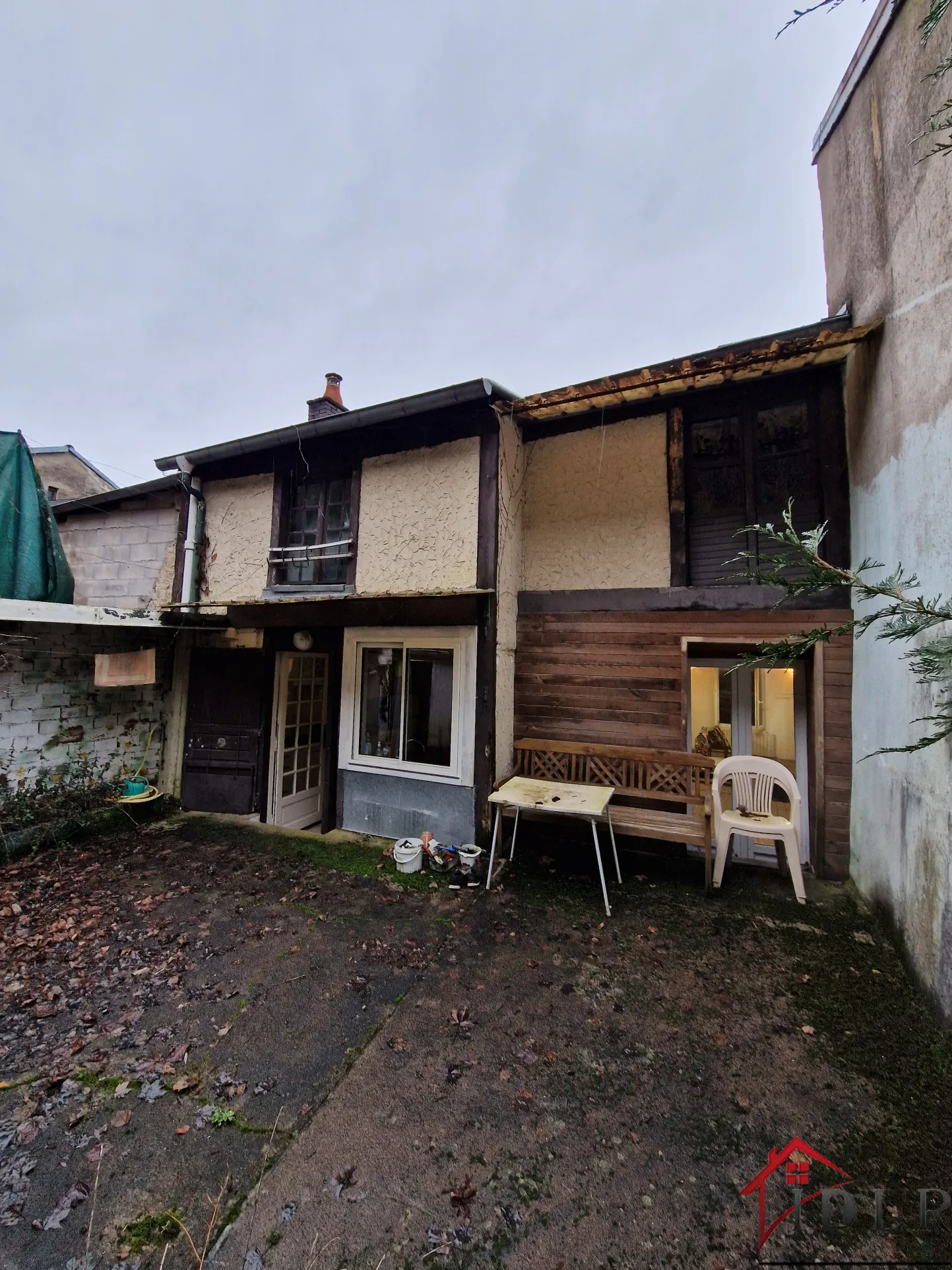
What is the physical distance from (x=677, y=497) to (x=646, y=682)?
6.81ft

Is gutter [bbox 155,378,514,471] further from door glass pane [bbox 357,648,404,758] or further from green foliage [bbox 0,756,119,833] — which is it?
green foliage [bbox 0,756,119,833]

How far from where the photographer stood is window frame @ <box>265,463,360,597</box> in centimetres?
594

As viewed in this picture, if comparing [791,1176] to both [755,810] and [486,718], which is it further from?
[486,718]

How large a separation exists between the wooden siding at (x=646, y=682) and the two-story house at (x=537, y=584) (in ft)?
0.07

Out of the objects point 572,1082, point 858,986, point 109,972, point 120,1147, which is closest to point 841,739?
point 858,986

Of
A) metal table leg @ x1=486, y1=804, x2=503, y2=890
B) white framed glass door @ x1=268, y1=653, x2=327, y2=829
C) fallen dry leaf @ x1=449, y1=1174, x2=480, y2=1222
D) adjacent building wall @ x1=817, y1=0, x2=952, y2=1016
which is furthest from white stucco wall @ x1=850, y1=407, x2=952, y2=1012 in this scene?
white framed glass door @ x1=268, y1=653, x2=327, y2=829

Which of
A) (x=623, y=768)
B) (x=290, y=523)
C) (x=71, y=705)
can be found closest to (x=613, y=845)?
(x=623, y=768)

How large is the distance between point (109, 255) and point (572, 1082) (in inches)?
Answer: 1123

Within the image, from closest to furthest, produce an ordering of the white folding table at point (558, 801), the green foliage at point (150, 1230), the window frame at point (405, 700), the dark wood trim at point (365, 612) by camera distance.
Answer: the green foliage at point (150, 1230) → the white folding table at point (558, 801) → the dark wood trim at point (365, 612) → the window frame at point (405, 700)

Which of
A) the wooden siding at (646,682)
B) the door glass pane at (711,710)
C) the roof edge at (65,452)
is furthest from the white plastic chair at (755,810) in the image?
the roof edge at (65,452)

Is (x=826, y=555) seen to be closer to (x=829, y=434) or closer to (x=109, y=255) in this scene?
(x=829, y=434)

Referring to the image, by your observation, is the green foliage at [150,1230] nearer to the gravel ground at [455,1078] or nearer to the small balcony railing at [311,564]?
the gravel ground at [455,1078]

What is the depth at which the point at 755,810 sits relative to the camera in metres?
4.58

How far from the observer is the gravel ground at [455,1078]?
178 cm
